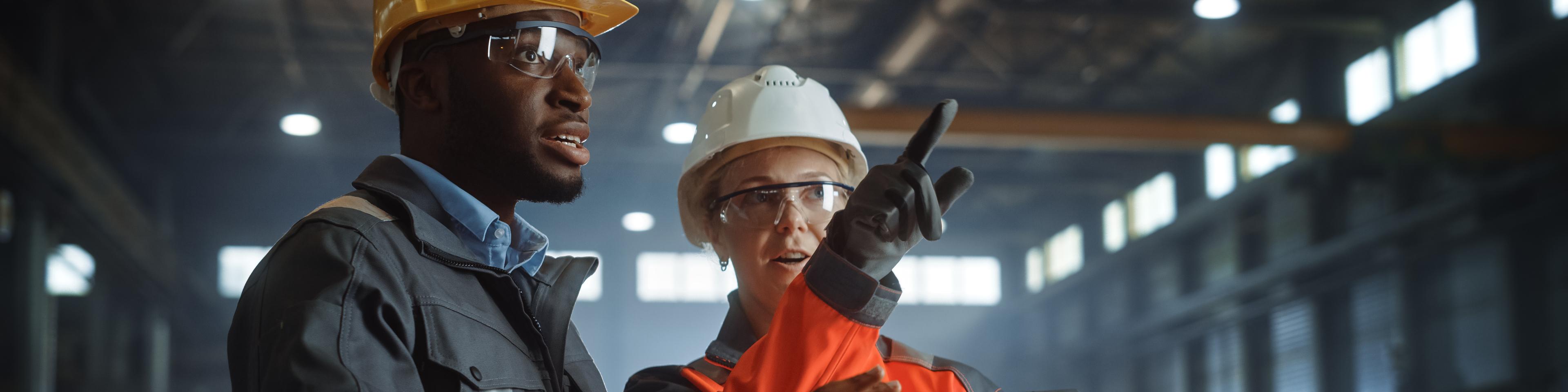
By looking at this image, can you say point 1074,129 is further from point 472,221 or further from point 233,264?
point 233,264

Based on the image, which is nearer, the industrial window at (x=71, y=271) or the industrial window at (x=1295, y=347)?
the industrial window at (x=71, y=271)

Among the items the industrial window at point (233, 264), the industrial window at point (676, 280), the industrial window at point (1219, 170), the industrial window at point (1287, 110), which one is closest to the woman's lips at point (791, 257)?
the industrial window at point (1287, 110)

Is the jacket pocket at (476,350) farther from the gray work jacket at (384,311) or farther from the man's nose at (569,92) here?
the man's nose at (569,92)

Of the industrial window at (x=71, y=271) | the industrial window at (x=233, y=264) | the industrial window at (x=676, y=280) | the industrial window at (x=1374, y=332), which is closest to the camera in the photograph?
the industrial window at (x=71, y=271)

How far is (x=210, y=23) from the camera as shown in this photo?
14266mm

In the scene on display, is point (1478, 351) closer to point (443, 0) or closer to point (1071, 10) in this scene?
point (1071, 10)

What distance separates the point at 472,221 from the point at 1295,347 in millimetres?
16477

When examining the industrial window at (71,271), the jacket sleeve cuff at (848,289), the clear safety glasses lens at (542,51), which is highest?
the industrial window at (71,271)

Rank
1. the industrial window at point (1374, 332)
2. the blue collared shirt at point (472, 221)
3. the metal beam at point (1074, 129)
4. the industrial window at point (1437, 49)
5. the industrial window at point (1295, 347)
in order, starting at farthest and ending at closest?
the industrial window at point (1295, 347)
the industrial window at point (1374, 332)
the industrial window at point (1437, 49)
the metal beam at point (1074, 129)
the blue collared shirt at point (472, 221)

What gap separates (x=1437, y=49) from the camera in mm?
13250

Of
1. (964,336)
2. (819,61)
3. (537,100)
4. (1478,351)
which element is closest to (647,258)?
(964,336)

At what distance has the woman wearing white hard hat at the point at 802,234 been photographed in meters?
1.80

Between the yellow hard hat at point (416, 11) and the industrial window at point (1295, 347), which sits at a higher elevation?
the industrial window at point (1295, 347)

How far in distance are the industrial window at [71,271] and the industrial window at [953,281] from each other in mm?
14577
